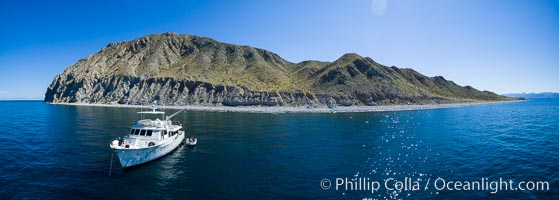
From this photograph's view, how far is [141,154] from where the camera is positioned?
2952 centimetres

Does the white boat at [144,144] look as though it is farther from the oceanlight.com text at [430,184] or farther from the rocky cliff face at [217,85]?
the rocky cliff face at [217,85]

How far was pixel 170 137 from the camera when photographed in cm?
3659

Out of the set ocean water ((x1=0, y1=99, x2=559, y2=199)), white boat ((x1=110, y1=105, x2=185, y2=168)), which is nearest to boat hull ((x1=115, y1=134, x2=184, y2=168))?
white boat ((x1=110, y1=105, x2=185, y2=168))

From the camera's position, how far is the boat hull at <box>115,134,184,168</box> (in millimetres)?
27591

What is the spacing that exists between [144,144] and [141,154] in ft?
9.30

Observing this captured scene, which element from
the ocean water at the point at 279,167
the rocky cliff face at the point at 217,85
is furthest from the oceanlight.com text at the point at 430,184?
the rocky cliff face at the point at 217,85

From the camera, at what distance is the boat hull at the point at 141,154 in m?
27.6

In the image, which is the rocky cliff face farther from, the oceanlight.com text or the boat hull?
the oceanlight.com text

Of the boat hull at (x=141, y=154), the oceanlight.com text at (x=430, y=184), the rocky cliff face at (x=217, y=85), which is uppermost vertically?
the rocky cliff face at (x=217, y=85)

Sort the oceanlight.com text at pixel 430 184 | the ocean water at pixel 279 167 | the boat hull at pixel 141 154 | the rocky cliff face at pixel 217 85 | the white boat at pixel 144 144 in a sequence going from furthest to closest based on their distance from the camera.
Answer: the rocky cliff face at pixel 217 85 < the white boat at pixel 144 144 < the boat hull at pixel 141 154 < the oceanlight.com text at pixel 430 184 < the ocean water at pixel 279 167

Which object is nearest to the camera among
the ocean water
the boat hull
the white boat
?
the ocean water

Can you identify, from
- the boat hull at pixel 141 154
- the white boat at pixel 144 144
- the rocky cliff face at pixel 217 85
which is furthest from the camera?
the rocky cliff face at pixel 217 85

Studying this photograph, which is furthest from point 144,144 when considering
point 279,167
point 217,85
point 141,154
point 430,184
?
point 217,85

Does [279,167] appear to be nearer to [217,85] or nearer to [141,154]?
[141,154]
